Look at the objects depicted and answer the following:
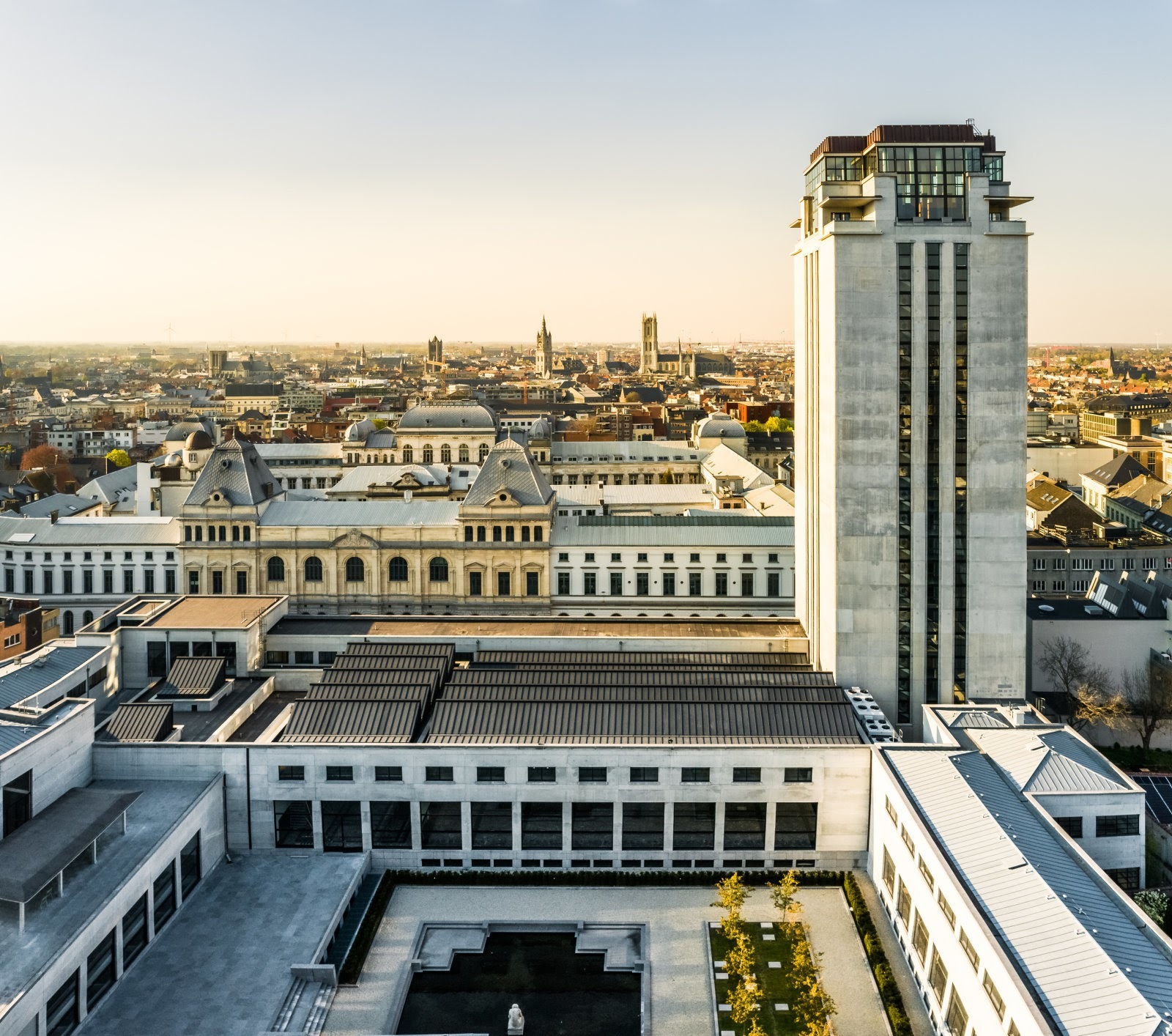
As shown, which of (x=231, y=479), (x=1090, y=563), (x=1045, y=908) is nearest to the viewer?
(x=1045, y=908)

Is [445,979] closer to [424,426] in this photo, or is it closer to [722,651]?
[722,651]

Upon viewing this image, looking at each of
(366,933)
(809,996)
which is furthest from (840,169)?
(366,933)

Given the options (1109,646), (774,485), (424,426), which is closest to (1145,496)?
(774,485)

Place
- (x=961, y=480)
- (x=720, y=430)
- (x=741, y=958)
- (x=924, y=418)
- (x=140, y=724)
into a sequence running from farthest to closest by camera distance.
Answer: (x=720, y=430)
(x=961, y=480)
(x=924, y=418)
(x=140, y=724)
(x=741, y=958)

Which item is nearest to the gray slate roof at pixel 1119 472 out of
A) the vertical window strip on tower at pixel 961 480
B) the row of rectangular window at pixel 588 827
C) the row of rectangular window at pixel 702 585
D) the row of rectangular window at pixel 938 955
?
the row of rectangular window at pixel 702 585

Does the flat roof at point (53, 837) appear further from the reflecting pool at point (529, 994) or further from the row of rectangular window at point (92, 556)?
the row of rectangular window at point (92, 556)

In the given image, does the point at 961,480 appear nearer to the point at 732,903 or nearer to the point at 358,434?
the point at 732,903

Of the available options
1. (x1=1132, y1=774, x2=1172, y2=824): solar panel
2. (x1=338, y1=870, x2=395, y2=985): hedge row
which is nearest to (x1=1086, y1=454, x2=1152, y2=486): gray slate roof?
(x1=1132, y1=774, x2=1172, y2=824): solar panel
